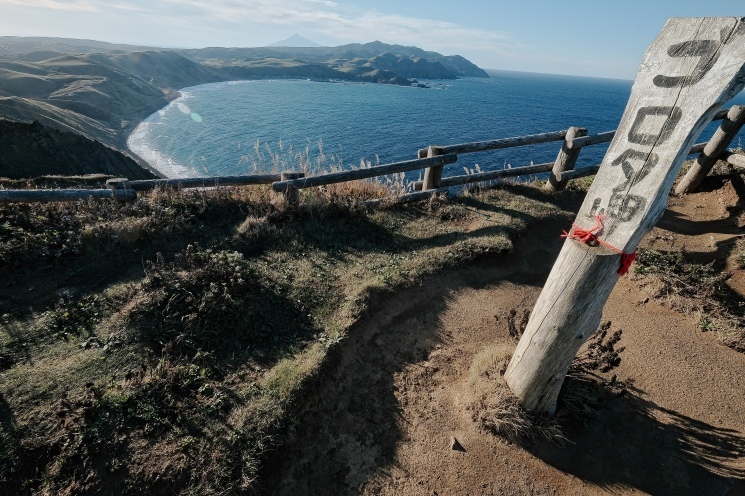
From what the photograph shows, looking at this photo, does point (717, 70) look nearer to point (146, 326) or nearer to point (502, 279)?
point (502, 279)

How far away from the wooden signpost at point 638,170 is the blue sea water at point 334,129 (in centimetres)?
2234

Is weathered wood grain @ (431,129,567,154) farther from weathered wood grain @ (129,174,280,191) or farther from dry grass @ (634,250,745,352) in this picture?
weathered wood grain @ (129,174,280,191)

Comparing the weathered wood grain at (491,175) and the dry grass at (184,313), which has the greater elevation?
the weathered wood grain at (491,175)

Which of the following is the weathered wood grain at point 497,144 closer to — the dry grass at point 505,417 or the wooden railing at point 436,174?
the wooden railing at point 436,174

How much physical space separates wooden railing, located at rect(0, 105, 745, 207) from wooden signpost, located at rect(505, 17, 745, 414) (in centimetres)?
437

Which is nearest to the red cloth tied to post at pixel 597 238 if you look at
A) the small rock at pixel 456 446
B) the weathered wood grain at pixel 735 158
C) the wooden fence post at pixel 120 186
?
the small rock at pixel 456 446

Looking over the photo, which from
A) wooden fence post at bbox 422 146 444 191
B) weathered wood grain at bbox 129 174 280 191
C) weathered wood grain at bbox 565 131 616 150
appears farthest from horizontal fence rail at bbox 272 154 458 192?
weathered wood grain at bbox 565 131 616 150

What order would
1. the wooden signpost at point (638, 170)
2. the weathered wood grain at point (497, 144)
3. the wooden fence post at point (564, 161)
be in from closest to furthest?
1. the wooden signpost at point (638, 170)
2. the weathered wood grain at point (497, 144)
3. the wooden fence post at point (564, 161)

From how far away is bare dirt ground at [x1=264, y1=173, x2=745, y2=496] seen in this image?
11.9 ft

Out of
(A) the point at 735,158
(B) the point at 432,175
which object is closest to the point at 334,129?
(B) the point at 432,175

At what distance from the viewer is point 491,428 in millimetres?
3984

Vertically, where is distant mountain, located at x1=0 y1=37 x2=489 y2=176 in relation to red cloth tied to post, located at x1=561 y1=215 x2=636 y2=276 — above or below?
below

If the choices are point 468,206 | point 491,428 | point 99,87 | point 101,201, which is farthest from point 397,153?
point 99,87

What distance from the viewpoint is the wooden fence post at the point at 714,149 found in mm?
7562
